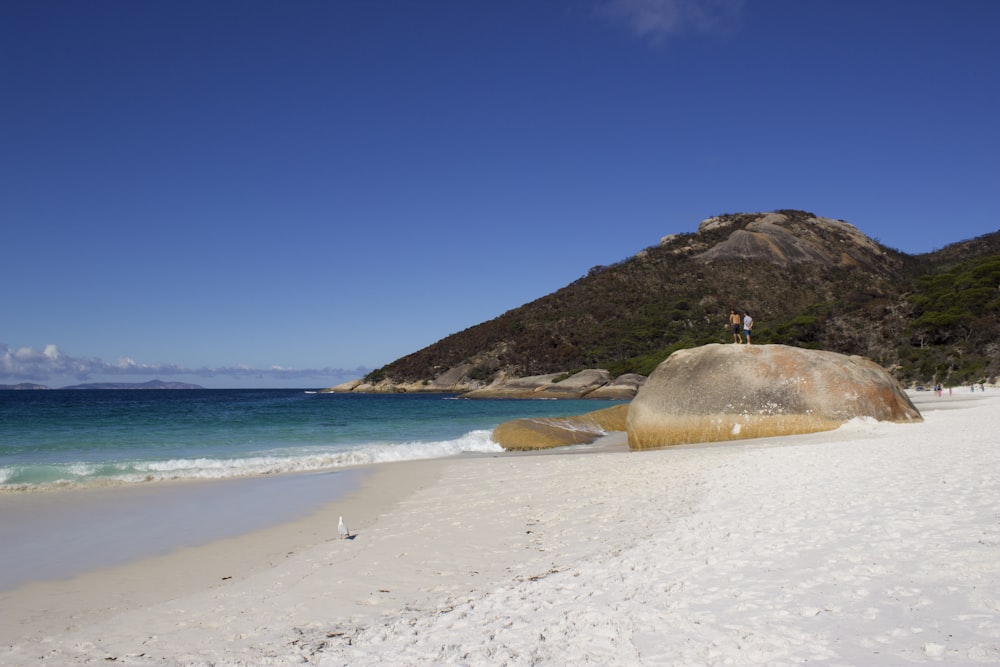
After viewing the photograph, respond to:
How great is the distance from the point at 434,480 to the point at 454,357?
76.6 metres

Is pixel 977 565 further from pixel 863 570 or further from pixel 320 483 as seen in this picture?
pixel 320 483

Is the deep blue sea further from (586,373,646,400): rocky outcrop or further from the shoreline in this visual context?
(586,373,646,400): rocky outcrop

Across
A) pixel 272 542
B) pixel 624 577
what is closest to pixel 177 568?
pixel 272 542

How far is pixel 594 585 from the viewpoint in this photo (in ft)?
17.3

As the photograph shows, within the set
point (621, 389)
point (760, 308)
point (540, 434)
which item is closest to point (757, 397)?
point (540, 434)

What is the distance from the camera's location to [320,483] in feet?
43.7

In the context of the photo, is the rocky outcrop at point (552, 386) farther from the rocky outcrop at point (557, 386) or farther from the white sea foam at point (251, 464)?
the white sea foam at point (251, 464)

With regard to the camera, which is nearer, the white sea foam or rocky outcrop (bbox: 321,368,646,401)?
the white sea foam

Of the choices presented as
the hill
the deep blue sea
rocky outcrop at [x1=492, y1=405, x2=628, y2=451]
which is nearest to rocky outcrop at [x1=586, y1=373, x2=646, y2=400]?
the hill

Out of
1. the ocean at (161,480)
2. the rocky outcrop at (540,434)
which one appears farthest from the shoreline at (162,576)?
the rocky outcrop at (540,434)

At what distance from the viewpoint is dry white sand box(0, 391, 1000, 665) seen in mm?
4023

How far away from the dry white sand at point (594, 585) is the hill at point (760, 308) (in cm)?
4030

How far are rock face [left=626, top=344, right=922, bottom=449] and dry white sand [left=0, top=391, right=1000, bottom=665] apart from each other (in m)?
6.17

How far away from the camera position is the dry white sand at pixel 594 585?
4023mm
